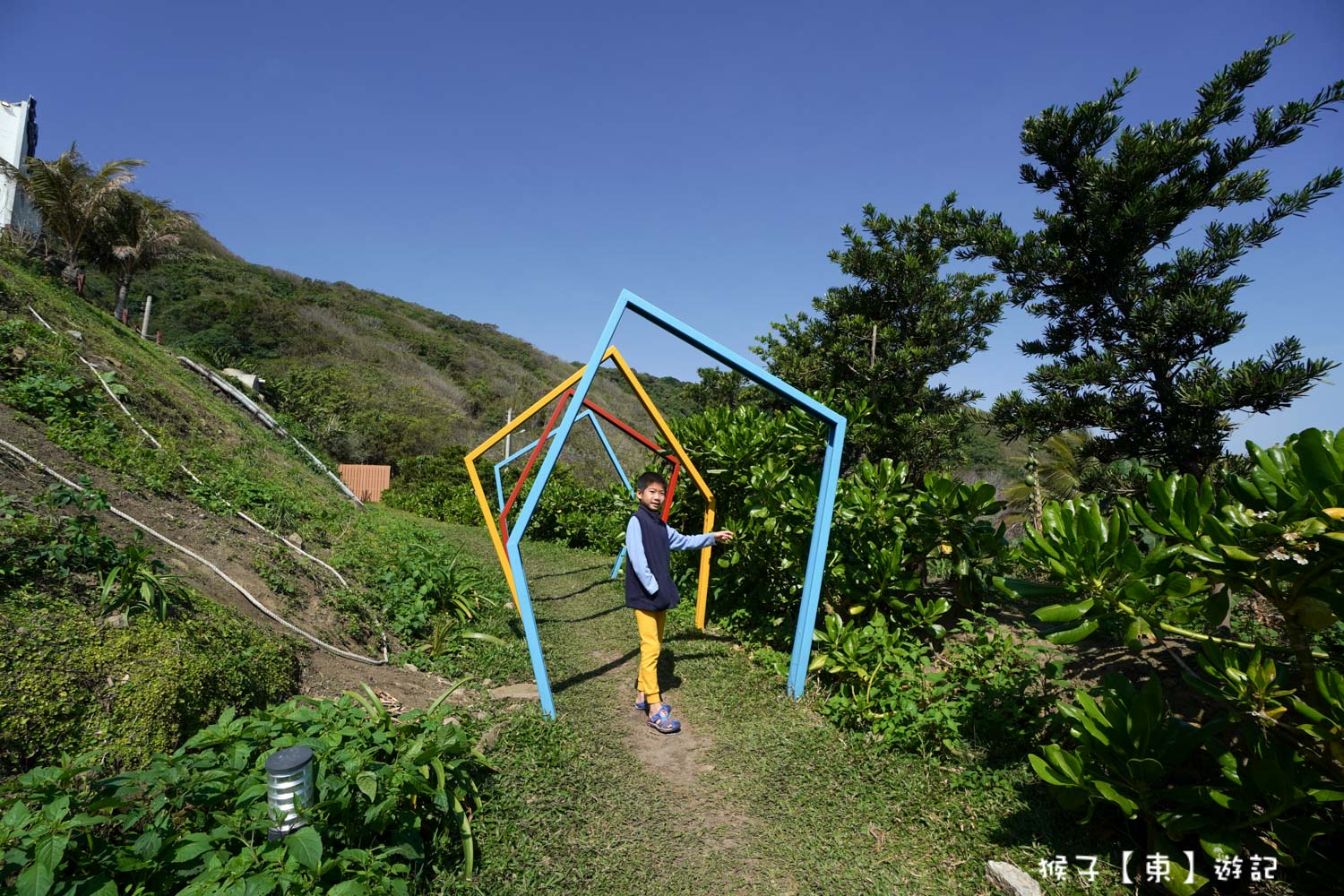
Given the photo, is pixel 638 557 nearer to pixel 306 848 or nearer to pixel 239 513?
pixel 306 848

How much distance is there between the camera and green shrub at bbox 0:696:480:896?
1777 millimetres

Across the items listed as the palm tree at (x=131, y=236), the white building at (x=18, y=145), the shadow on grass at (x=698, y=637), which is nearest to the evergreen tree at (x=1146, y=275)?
the shadow on grass at (x=698, y=637)

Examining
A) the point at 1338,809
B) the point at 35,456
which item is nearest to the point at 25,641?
the point at 35,456

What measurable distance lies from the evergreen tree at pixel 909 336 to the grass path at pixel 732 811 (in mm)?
3767

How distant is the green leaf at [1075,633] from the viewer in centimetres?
243

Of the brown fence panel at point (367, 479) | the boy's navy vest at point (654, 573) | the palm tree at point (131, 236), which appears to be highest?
the palm tree at point (131, 236)

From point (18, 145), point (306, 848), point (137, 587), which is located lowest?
point (306, 848)

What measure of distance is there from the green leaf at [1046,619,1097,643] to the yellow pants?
2.38 m

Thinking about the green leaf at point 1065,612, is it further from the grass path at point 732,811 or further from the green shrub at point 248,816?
the green shrub at point 248,816

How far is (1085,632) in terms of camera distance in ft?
8.03

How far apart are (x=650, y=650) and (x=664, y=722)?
0.47 metres

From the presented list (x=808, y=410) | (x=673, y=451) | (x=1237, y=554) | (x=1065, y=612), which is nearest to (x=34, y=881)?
(x=1065, y=612)

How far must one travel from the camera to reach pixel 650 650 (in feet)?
14.1

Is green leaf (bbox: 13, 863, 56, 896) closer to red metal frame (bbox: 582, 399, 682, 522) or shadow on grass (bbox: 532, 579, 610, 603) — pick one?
red metal frame (bbox: 582, 399, 682, 522)
